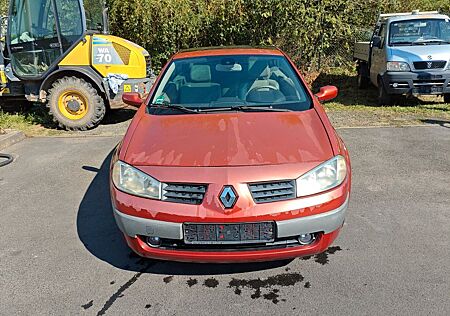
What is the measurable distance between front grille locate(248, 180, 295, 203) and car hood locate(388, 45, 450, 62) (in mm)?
6891

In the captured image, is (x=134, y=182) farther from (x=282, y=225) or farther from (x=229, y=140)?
(x=282, y=225)

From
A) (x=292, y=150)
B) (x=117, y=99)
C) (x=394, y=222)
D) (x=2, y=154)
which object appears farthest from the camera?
(x=117, y=99)

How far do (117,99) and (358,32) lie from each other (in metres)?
7.74

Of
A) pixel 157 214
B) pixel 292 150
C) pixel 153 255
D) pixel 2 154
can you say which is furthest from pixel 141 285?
pixel 2 154

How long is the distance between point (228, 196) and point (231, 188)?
56 mm

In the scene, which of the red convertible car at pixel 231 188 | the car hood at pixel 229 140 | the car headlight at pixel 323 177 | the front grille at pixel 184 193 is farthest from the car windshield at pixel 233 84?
the front grille at pixel 184 193

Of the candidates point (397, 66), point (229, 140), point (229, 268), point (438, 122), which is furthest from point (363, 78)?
point (229, 268)

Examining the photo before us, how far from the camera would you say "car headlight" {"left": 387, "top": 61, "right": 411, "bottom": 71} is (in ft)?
27.2

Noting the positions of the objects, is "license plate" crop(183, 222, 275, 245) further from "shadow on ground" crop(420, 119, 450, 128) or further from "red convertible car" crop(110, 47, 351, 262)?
"shadow on ground" crop(420, 119, 450, 128)

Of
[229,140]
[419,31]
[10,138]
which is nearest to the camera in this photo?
[229,140]

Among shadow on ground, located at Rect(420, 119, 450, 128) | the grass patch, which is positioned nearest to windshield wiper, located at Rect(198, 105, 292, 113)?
shadow on ground, located at Rect(420, 119, 450, 128)

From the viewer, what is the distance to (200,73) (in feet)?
13.6

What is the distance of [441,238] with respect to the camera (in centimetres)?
347

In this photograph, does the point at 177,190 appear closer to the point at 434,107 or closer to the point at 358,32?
the point at 434,107
